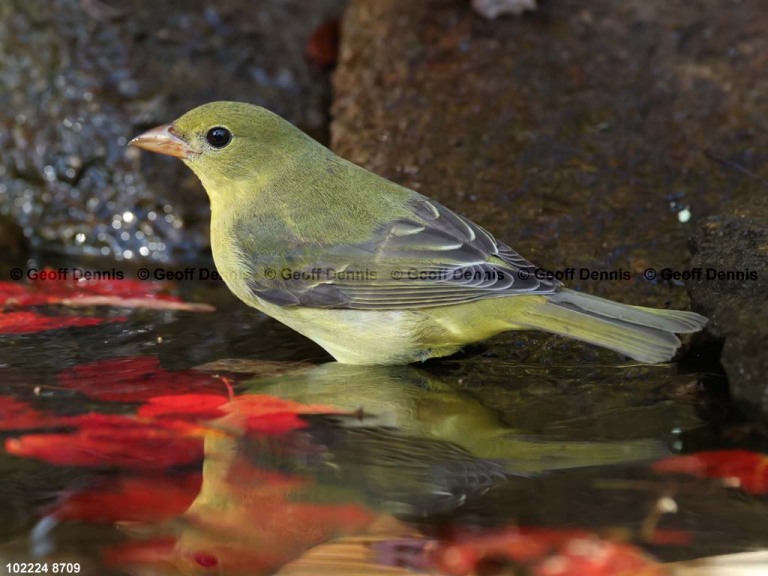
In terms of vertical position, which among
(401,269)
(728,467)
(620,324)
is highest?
(401,269)

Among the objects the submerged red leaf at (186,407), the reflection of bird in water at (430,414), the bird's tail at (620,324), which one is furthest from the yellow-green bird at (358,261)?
the submerged red leaf at (186,407)

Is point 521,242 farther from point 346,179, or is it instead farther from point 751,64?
point 751,64

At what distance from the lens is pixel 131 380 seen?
4.09m

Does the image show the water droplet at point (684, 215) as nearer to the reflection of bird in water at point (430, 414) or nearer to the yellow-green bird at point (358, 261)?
the yellow-green bird at point (358, 261)

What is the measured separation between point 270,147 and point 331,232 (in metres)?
0.64

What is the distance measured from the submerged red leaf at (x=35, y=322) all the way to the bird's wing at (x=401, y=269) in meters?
1.03

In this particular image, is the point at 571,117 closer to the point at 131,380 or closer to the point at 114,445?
the point at 131,380

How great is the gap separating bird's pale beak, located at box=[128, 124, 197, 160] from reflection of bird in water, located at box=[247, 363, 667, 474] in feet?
4.14

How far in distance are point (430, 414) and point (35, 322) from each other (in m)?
2.16

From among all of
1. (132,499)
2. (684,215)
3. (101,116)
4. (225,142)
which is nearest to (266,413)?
(132,499)

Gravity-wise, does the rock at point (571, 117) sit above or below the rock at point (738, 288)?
above

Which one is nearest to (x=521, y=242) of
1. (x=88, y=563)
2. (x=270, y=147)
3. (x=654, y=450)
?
(x=270, y=147)

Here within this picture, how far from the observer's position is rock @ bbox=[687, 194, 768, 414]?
11.6 feet

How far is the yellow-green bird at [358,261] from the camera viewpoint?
398 centimetres
